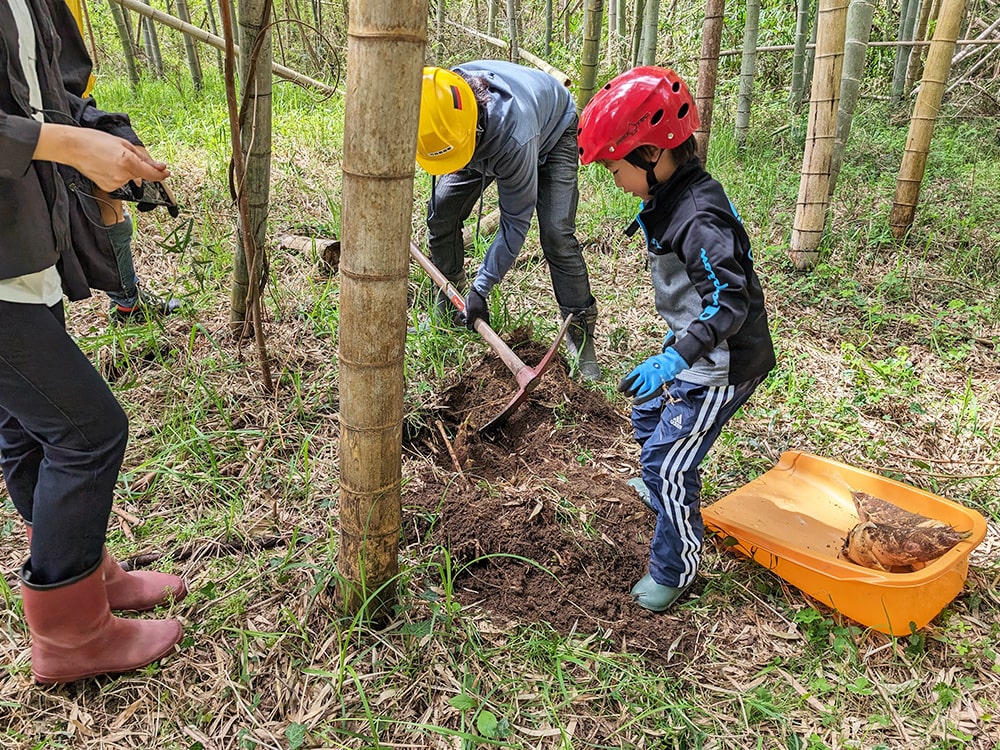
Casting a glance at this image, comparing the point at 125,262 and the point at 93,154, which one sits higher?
the point at 93,154

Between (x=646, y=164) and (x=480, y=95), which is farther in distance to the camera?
(x=480, y=95)

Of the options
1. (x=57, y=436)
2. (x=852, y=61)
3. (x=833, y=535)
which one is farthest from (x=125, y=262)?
(x=852, y=61)

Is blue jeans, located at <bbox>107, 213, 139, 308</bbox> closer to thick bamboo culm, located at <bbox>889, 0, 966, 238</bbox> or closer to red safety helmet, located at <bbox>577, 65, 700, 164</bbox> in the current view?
red safety helmet, located at <bbox>577, 65, 700, 164</bbox>

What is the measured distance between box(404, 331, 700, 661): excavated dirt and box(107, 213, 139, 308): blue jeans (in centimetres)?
156

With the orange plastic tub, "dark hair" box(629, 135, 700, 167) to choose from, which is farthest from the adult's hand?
A: the orange plastic tub

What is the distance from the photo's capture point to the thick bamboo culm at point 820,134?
140 inches

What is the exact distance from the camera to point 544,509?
238cm

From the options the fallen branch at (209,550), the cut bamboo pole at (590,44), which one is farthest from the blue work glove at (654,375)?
the cut bamboo pole at (590,44)

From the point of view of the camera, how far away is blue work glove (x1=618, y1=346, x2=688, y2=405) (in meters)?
1.79

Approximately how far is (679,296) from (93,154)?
5.11 feet

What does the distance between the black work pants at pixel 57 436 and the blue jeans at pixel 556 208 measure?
2.12m

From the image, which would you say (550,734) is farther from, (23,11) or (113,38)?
(113,38)

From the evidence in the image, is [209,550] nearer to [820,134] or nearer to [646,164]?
[646,164]

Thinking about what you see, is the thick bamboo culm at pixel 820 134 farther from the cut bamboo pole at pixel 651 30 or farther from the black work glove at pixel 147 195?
the black work glove at pixel 147 195
